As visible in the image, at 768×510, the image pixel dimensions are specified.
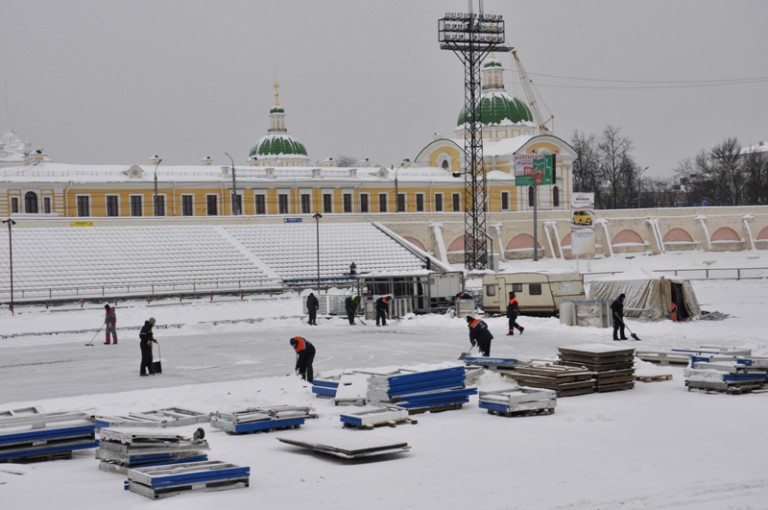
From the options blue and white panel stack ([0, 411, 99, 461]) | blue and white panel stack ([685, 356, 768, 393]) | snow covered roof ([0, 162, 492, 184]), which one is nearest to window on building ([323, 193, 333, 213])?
snow covered roof ([0, 162, 492, 184])

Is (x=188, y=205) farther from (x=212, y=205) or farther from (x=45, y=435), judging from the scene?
(x=45, y=435)

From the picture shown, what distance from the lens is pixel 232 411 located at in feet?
55.2

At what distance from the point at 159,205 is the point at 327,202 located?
1310 centimetres

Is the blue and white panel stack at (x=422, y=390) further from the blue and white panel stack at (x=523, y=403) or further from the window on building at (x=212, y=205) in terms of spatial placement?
the window on building at (x=212, y=205)

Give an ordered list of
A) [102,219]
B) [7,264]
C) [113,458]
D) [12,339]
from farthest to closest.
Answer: [102,219], [7,264], [12,339], [113,458]

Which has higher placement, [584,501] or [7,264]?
[7,264]

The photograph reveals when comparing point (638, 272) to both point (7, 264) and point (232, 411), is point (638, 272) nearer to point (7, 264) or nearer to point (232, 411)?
point (232, 411)

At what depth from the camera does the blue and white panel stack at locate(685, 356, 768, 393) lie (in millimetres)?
18797

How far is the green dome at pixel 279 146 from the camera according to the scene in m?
98.9

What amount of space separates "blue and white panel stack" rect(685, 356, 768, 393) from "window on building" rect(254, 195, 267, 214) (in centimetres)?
5673

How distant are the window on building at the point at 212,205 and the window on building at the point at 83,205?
8388 mm

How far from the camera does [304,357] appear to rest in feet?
69.6

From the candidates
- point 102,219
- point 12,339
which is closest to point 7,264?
point 102,219

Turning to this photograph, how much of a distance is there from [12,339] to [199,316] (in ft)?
28.9
